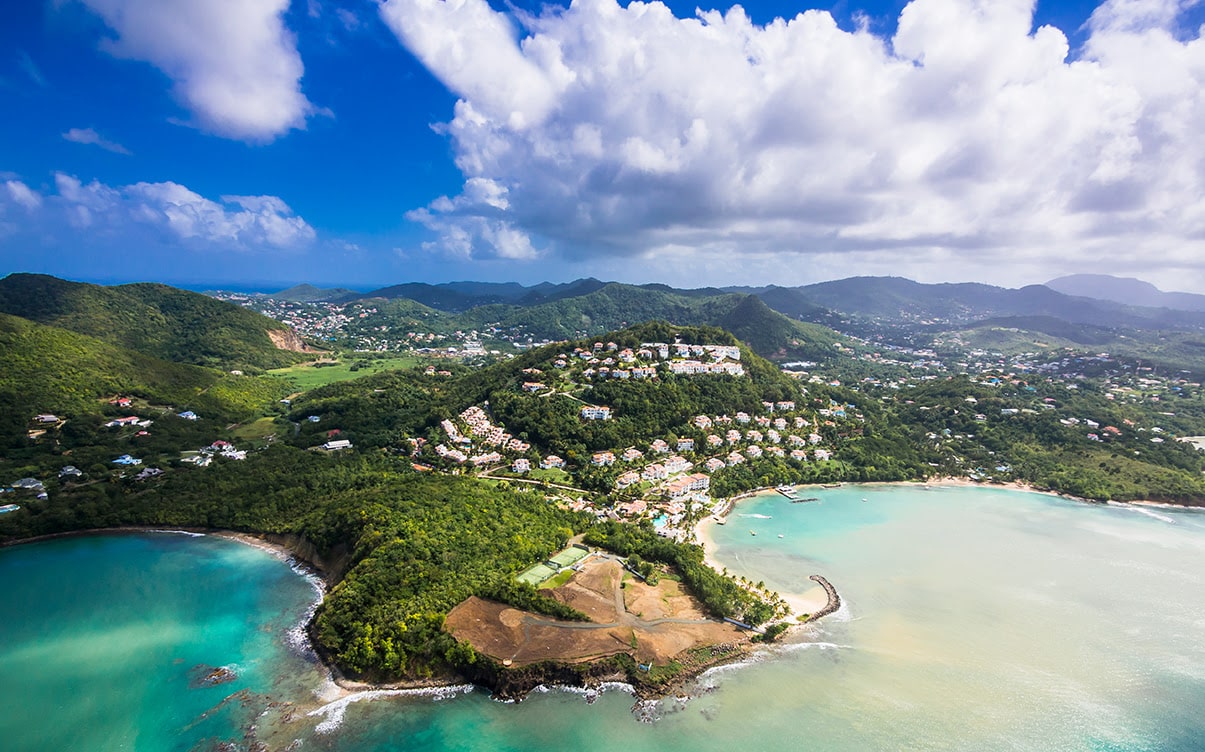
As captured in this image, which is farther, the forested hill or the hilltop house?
the hilltop house

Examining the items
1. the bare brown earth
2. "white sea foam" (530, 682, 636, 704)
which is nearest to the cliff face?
the bare brown earth

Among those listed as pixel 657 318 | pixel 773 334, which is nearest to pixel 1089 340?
pixel 773 334

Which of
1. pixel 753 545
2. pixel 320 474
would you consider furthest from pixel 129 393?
pixel 753 545

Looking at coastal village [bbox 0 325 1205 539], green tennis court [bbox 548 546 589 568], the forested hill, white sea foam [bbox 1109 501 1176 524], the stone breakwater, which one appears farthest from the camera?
the forested hill

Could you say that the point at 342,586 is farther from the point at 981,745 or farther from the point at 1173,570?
the point at 1173,570

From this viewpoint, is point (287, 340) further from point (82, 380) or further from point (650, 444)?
point (650, 444)

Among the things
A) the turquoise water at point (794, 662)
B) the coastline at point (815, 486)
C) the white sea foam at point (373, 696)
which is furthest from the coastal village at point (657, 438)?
the white sea foam at point (373, 696)

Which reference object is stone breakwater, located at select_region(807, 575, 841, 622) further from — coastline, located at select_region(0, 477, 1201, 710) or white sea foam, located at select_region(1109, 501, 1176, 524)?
white sea foam, located at select_region(1109, 501, 1176, 524)
